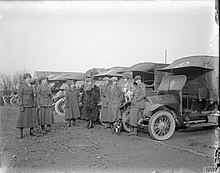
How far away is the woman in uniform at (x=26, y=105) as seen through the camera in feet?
5.89

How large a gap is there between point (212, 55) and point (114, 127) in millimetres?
992

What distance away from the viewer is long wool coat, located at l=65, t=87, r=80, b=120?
207cm

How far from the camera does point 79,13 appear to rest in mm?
1764

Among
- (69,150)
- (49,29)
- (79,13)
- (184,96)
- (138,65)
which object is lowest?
(69,150)

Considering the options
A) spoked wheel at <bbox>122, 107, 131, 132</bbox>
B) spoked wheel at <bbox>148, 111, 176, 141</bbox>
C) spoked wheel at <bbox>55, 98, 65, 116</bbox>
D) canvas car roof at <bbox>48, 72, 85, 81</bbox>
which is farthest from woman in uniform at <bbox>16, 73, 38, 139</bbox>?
spoked wheel at <bbox>148, 111, 176, 141</bbox>

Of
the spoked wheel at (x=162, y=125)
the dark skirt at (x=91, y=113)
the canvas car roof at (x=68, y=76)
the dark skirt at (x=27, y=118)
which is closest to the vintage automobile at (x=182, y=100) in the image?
the spoked wheel at (x=162, y=125)

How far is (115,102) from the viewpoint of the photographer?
2.15 m

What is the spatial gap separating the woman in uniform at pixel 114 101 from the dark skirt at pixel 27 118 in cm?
65

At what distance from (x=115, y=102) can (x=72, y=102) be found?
419 millimetres

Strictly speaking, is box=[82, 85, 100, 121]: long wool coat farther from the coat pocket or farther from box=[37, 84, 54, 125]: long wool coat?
the coat pocket

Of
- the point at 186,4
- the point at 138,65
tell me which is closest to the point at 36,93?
the point at 138,65

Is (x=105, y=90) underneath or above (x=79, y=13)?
underneath

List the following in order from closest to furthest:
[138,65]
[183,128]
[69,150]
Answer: [69,150] → [138,65] → [183,128]

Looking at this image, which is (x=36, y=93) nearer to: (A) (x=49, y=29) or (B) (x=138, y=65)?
(A) (x=49, y=29)
